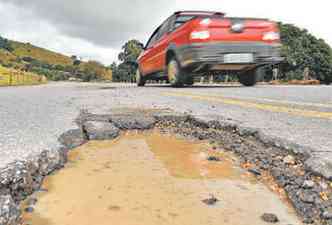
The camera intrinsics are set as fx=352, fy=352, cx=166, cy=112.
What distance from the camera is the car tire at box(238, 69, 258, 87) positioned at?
801 centimetres

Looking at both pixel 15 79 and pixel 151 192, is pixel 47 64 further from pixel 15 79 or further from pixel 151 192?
pixel 151 192

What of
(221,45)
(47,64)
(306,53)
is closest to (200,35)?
(221,45)

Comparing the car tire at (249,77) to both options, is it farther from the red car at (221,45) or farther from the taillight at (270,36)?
the taillight at (270,36)

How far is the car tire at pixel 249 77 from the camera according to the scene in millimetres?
8009

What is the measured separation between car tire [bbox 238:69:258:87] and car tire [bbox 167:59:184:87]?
63.4 inches

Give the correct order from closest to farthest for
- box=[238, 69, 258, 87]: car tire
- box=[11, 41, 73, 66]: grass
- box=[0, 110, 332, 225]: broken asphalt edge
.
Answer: box=[0, 110, 332, 225]: broken asphalt edge, box=[238, 69, 258, 87]: car tire, box=[11, 41, 73, 66]: grass

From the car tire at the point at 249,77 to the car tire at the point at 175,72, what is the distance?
1610mm

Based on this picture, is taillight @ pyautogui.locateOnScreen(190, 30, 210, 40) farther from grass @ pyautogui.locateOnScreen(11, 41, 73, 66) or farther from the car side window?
grass @ pyautogui.locateOnScreen(11, 41, 73, 66)

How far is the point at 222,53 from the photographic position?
6688 mm

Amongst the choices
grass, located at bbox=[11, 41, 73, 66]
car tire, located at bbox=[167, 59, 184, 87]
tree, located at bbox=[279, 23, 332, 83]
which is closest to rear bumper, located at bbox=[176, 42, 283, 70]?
car tire, located at bbox=[167, 59, 184, 87]

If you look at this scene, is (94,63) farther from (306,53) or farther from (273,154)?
(273,154)

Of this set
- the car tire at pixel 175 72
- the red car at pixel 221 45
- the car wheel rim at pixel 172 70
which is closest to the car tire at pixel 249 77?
the red car at pixel 221 45

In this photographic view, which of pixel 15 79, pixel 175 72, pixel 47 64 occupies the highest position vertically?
pixel 47 64

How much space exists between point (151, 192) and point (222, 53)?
5.37 metres
